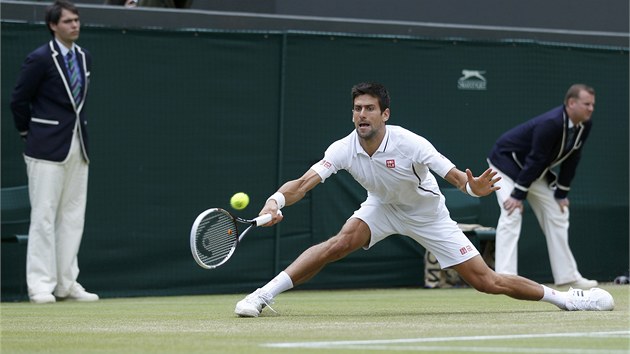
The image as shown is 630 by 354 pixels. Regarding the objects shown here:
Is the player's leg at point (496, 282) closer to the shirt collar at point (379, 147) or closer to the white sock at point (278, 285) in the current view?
the shirt collar at point (379, 147)

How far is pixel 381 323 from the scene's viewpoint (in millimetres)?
7867

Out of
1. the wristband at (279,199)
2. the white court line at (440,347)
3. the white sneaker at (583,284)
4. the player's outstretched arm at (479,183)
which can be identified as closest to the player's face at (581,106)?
the white sneaker at (583,284)

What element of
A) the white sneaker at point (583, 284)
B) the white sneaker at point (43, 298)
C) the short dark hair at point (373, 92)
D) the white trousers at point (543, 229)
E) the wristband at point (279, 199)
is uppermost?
the short dark hair at point (373, 92)

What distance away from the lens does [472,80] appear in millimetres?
13844

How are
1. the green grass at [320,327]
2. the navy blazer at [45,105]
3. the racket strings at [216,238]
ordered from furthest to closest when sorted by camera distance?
the navy blazer at [45,105]
the racket strings at [216,238]
the green grass at [320,327]

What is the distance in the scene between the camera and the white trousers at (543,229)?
1289 centimetres

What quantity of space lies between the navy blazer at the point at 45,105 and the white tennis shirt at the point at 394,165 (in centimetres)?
324

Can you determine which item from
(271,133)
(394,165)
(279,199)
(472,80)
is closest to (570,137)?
(472,80)

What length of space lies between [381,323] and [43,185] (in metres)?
4.20

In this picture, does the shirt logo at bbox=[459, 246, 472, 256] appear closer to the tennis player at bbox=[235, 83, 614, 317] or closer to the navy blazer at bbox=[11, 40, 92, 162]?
the tennis player at bbox=[235, 83, 614, 317]

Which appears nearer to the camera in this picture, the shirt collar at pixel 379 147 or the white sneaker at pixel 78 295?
the shirt collar at pixel 379 147

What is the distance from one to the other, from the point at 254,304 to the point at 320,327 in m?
0.99

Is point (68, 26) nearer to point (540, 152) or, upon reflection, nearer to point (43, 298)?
point (43, 298)

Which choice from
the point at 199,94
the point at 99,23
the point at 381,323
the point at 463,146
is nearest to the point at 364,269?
the point at 463,146
